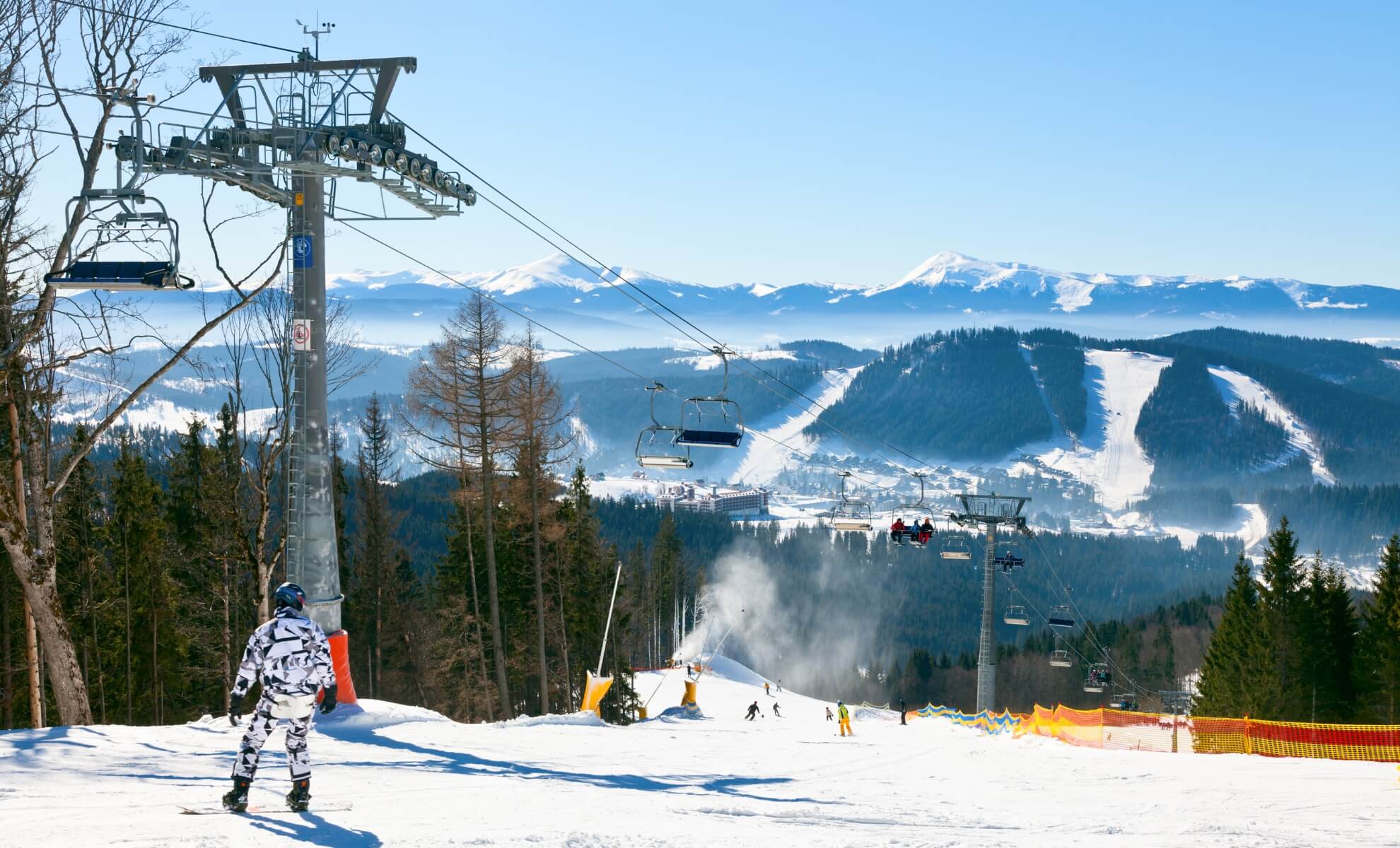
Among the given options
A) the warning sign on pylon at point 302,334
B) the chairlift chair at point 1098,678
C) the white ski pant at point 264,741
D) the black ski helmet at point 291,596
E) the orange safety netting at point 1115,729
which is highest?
the warning sign on pylon at point 302,334

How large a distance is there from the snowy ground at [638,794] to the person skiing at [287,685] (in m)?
0.43

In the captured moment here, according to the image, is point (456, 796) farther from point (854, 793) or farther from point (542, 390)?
point (542, 390)

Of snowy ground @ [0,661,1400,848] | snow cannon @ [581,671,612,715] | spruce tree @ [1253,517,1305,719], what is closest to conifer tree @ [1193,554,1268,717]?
spruce tree @ [1253,517,1305,719]

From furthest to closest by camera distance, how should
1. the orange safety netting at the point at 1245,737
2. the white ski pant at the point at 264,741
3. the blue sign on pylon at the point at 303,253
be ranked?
1. the orange safety netting at the point at 1245,737
2. the blue sign on pylon at the point at 303,253
3. the white ski pant at the point at 264,741

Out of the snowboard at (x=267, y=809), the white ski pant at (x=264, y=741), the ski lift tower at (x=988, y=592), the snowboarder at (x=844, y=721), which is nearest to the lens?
the snowboard at (x=267, y=809)

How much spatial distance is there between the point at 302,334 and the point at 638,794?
8.20 meters

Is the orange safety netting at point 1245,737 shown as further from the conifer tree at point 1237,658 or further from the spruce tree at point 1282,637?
the conifer tree at point 1237,658

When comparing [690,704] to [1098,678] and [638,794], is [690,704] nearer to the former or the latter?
[1098,678]

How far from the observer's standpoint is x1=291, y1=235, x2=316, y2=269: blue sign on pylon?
16375 millimetres

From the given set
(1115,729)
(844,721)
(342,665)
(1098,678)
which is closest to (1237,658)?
(1098,678)

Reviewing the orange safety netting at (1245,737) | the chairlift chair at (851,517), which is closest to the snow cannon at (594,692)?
the chairlift chair at (851,517)

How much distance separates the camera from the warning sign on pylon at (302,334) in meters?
16.2

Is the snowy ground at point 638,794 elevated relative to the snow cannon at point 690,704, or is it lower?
elevated

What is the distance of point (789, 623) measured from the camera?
596 feet
